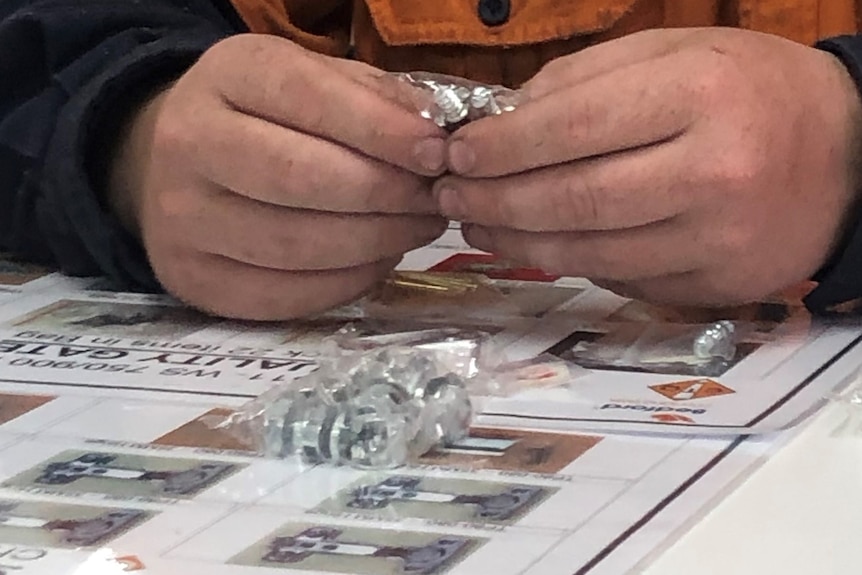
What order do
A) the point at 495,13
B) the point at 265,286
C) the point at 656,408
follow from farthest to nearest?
the point at 495,13 → the point at 265,286 → the point at 656,408

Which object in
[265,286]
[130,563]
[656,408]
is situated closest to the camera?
[130,563]

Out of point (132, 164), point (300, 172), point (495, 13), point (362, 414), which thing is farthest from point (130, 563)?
point (495, 13)

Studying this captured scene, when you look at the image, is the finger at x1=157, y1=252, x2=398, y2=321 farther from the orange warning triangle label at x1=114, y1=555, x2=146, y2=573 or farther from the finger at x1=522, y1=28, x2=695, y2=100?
the orange warning triangle label at x1=114, y1=555, x2=146, y2=573

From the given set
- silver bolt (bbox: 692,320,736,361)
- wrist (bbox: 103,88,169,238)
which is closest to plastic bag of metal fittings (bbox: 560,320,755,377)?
silver bolt (bbox: 692,320,736,361)

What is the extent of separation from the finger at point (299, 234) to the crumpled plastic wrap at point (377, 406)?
53mm

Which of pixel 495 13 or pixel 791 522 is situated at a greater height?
pixel 495 13

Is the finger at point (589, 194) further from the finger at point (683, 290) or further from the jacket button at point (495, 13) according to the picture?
the jacket button at point (495, 13)

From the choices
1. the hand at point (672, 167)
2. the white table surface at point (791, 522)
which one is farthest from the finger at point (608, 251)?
the white table surface at point (791, 522)

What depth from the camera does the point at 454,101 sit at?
1.70ft

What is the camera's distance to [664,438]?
0.42 meters

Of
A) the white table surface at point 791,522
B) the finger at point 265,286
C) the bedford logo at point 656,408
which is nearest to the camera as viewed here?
the white table surface at point 791,522

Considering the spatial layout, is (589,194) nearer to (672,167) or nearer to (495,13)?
(672,167)

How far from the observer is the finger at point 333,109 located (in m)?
0.50

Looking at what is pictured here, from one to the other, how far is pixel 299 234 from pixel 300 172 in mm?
31
